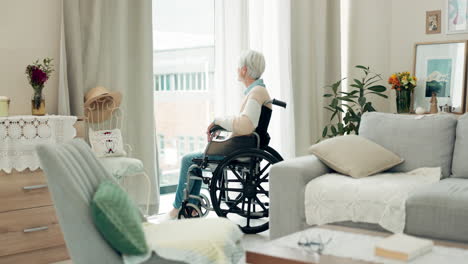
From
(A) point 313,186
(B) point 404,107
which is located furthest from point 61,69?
(B) point 404,107

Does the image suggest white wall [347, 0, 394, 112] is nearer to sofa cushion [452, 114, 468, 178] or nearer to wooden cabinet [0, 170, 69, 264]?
sofa cushion [452, 114, 468, 178]

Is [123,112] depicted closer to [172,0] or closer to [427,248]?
[172,0]

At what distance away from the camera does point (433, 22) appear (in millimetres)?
5094

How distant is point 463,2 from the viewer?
16.1 ft

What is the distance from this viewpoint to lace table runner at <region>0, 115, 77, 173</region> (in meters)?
3.13

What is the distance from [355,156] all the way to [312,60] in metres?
2.24

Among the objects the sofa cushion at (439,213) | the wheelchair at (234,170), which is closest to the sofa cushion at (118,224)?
the sofa cushion at (439,213)

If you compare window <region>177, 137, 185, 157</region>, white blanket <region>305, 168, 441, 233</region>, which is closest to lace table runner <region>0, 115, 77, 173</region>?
white blanket <region>305, 168, 441, 233</region>

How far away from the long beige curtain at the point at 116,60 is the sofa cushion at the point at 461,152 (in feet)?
7.03

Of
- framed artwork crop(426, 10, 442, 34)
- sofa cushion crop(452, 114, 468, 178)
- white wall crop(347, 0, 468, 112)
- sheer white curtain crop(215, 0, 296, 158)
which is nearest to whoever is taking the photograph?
sofa cushion crop(452, 114, 468, 178)

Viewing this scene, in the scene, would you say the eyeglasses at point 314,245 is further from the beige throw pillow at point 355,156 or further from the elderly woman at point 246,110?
the elderly woman at point 246,110

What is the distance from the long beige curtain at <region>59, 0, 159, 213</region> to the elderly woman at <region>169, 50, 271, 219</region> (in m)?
0.27

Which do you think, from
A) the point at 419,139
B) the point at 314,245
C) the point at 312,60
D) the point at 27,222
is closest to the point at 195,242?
the point at 314,245

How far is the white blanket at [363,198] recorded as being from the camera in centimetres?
288
